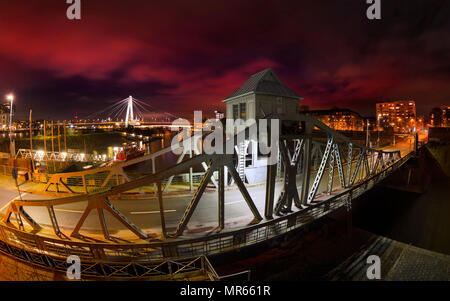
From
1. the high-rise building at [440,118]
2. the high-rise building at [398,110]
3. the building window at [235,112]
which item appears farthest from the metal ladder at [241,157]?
the high-rise building at [398,110]

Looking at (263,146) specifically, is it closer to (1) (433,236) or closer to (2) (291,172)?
(2) (291,172)

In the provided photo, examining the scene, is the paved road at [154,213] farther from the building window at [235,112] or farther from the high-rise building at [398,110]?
the high-rise building at [398,110]

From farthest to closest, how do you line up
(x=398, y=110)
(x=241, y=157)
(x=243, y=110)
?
(x=398, y=110)
(x=243, y=110)
(x=241, y=157)

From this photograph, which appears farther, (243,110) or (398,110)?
(398,110)

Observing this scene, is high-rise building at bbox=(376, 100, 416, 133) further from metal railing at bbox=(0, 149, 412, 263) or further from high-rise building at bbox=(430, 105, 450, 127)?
metal railing at bbox=(0, 149, 412, 263)

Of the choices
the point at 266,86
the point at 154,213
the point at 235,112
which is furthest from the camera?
the point at 235,112

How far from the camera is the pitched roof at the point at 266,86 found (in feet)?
76.6

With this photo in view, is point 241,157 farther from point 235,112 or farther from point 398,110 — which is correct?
point 398,110

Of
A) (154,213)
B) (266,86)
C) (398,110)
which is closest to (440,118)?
(398,110)

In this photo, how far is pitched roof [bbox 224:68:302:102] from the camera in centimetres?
2333

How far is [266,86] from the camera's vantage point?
2405 cm

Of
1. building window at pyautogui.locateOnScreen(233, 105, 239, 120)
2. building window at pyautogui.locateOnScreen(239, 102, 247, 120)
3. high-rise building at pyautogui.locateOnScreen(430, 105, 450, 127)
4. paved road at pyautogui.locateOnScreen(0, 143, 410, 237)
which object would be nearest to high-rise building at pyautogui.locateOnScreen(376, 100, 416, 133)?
high-rise building at pyautogui.locateOnScreen(430, 105, 450, 127)
